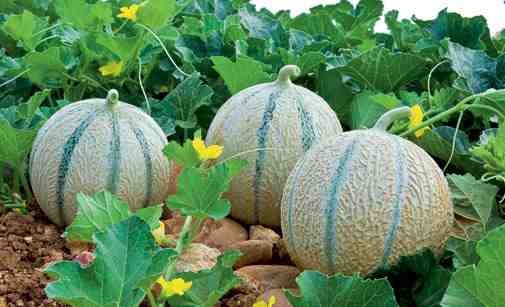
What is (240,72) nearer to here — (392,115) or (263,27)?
(392,115)

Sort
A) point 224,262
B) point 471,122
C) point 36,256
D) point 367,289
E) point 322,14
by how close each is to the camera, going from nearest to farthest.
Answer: point 367,289, point 224,262, point 36,256, point 471,122, point 322,14

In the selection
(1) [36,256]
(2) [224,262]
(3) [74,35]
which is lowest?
(1) [36,256]

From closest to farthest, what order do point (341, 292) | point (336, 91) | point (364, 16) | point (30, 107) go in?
point (341, 292) < point (30, 107) < point (336, 91) < point (364, 16)

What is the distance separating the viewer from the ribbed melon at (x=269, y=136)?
237 cm

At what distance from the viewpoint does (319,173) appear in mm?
2053

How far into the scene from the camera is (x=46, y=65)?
2.80 metres

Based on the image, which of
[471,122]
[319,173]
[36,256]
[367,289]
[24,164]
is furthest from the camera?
[471,122]

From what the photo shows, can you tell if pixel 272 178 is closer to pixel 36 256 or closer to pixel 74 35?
pixel 36 256

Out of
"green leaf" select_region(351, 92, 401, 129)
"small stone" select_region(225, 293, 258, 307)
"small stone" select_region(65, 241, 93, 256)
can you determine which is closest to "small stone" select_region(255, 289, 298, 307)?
"small stone" select_region(225, 293, 258, 307)

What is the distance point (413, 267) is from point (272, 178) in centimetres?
51

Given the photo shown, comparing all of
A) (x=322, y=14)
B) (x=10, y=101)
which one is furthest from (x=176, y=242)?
(x=322, y=14)

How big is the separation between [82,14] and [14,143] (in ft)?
2.15

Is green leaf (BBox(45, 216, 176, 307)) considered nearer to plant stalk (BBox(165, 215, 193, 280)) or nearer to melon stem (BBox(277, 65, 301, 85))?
plant stalk (BBox(165, 215, 193, 280))

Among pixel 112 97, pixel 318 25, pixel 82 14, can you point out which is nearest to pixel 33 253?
pixel 112 97
